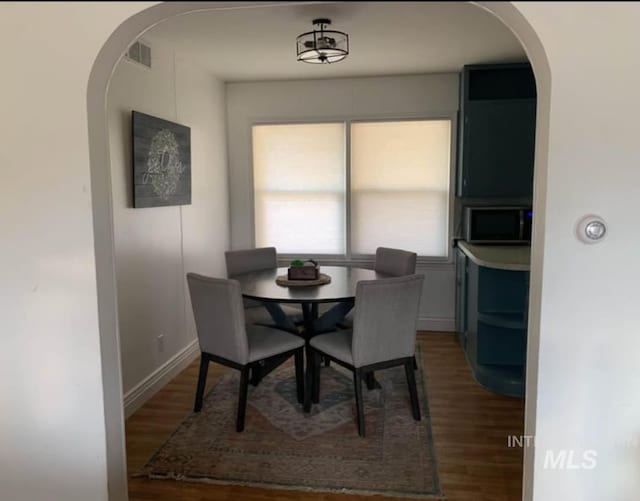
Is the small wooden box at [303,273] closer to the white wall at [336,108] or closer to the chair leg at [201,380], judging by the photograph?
the chair leg at [201,380]

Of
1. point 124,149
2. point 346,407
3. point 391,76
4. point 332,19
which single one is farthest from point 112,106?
point 391,76

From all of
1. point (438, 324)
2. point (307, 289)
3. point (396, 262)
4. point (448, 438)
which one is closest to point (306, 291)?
point (307, 289)

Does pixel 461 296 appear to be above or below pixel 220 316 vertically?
below

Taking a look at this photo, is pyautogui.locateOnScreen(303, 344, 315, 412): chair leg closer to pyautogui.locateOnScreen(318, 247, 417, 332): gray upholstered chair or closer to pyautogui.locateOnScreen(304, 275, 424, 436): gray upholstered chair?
pyautogui.locateOnScreen(304, 275, 424, 436): gray upholstered chair

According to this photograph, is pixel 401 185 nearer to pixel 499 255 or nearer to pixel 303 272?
pixel 499 255

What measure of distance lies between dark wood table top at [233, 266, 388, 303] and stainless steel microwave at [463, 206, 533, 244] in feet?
3.40

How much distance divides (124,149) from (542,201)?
8.03ft

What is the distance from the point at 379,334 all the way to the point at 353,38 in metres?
1.96

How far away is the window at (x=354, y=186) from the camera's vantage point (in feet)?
15.0

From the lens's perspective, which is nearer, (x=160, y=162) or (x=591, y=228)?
(x=591, y=228)

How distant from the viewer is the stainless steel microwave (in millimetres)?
4059

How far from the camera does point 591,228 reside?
1.36 m

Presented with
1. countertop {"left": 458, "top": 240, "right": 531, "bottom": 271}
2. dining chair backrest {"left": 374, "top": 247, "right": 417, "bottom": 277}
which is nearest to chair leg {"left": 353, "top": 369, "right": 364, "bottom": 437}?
dining chair backrest {"left": 374, "top": 247, "right": 417, "bottom": 277}

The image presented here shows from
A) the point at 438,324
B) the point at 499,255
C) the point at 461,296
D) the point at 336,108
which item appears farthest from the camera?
the point at 438,324
